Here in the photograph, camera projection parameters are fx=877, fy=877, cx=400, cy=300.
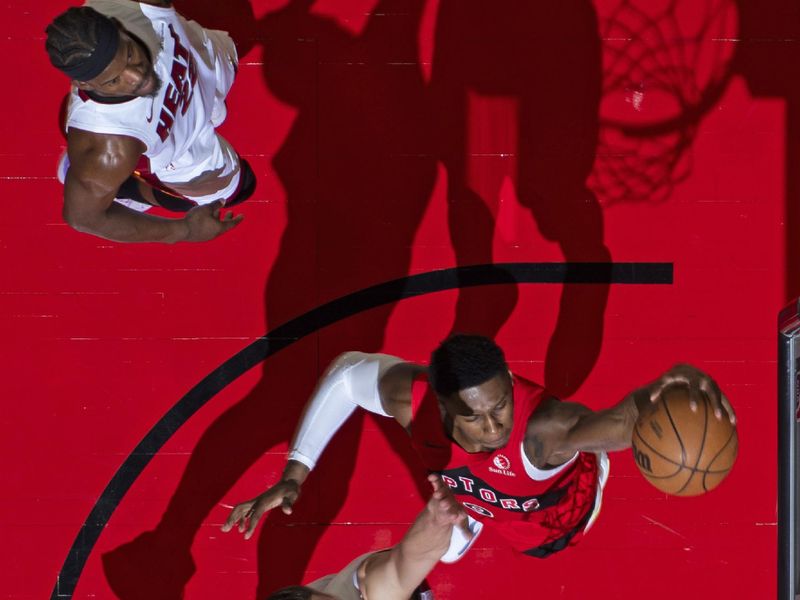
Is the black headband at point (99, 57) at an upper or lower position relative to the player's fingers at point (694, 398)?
upper

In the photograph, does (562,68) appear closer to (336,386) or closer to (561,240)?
(561,240)

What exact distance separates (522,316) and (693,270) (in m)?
0.92

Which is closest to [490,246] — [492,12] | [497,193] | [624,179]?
[497,193]

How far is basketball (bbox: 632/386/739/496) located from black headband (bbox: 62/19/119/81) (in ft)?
6.95

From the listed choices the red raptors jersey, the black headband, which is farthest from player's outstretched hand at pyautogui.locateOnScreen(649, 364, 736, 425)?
the black headband

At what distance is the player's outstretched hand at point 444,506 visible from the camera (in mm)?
3590

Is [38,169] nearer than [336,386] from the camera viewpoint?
No

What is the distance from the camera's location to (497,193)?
4.57 meters

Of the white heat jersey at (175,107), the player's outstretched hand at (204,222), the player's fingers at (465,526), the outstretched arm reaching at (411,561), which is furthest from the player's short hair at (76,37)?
the player's fingers at (465,526)

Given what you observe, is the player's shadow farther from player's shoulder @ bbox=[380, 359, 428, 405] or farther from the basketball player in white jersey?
player's shoulder @ bbox=[380, 359, 428, 405]

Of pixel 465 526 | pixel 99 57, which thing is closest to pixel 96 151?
pixel 99 57

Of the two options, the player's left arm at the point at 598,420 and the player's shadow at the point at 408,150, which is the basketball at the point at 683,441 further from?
the player's shadow at the point at 408,150

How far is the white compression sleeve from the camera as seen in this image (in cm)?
360

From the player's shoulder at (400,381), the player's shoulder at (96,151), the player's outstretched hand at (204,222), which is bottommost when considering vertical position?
the player's shoulder at (400,381)
